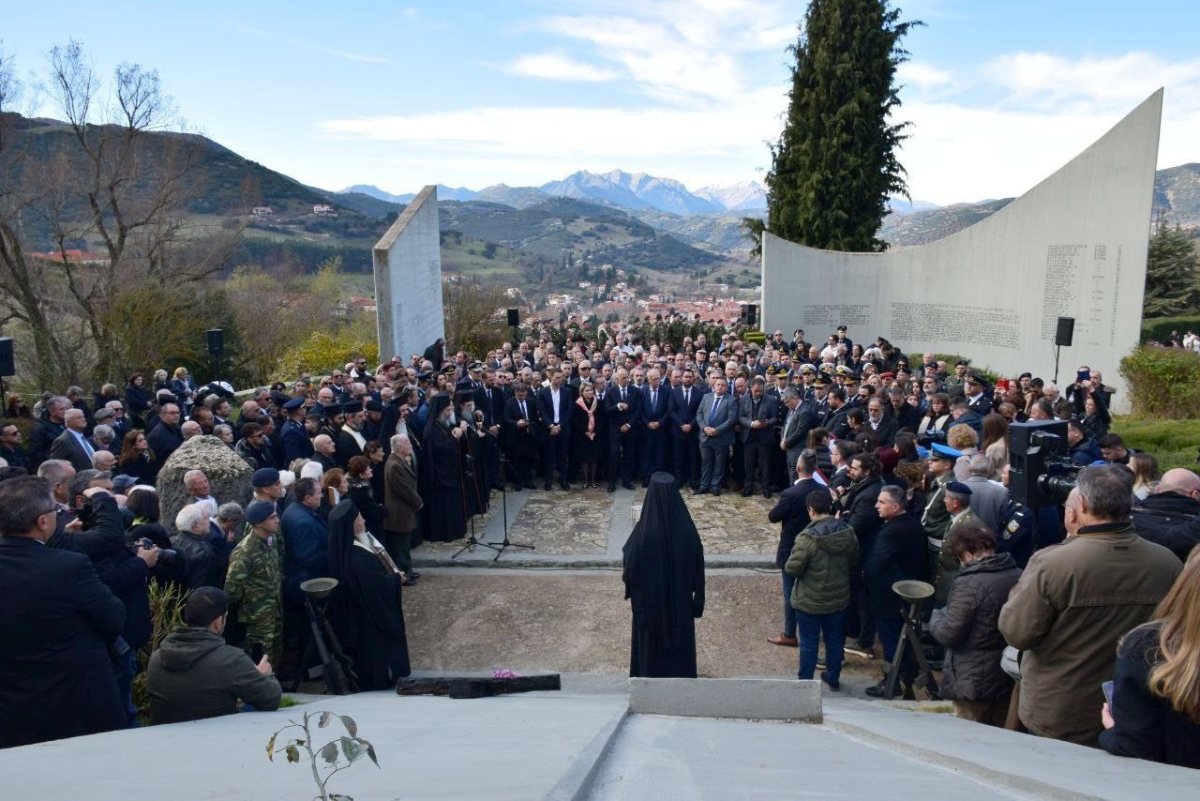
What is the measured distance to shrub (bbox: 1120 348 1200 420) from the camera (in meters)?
13.4

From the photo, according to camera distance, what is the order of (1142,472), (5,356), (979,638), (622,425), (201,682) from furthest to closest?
(622,425) → (5,356) → (1142,472) → (979,638) → (201,682)

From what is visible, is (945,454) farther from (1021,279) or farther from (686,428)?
(1021,279)

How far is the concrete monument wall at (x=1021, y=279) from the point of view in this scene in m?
14.9

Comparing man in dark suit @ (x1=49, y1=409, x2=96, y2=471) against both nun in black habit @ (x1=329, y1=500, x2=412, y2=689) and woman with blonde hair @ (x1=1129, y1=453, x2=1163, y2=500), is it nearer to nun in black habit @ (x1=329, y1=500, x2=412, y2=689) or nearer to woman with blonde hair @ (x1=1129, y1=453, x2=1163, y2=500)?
nun in black habit @ (x1=329, y1=500, x2=412, y2=689)

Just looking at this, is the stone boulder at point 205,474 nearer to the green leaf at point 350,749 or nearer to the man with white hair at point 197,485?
the man with white hair at point 197,485

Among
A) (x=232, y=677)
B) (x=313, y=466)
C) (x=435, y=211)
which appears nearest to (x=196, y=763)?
(x=232, y=677)

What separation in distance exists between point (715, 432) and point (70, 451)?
7.59m

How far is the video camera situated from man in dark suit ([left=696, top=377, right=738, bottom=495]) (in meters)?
5.83

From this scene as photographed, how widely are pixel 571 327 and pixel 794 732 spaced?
1957cm

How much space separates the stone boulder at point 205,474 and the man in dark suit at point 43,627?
343cm

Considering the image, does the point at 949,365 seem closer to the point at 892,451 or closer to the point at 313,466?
the point at 892,451

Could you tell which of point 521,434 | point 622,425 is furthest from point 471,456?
point 622,425

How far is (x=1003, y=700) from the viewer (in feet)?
14.3

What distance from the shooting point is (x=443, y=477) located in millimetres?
9414
